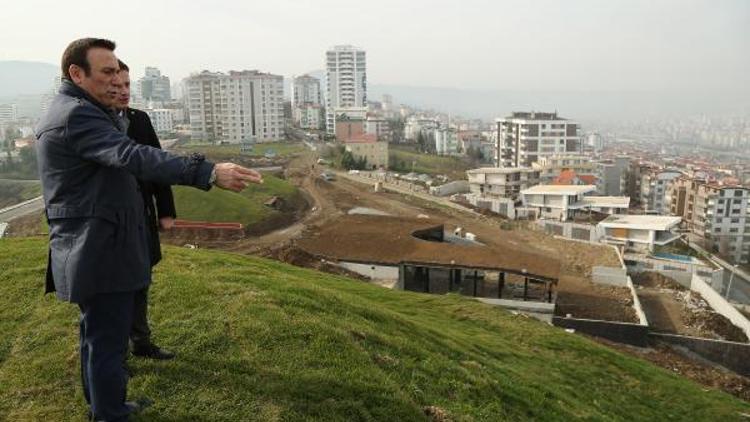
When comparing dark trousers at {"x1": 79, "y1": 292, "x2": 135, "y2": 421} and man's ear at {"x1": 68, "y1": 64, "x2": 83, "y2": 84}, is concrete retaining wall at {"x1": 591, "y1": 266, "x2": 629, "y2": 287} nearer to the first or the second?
dark trousers at {"x1": 79, "y1": 292, "x2": 135, "y2": 421}

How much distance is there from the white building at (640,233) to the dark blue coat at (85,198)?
1720 inches

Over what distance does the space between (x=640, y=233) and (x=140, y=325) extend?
43.8 metres

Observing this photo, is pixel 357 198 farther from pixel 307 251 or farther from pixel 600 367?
pixel 600 367

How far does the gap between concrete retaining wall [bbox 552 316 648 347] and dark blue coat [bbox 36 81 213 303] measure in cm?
2105

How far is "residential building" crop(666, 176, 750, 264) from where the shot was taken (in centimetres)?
5975

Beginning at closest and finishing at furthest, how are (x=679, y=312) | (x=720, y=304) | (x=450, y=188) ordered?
(x=679, y=312), (x=720, y=304), (x=450, y=188)

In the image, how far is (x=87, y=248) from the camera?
139 inches

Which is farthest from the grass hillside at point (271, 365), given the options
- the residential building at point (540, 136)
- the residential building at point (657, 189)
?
the residential building at point (540, 136)

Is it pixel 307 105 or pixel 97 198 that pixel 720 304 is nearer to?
pixel 97 198

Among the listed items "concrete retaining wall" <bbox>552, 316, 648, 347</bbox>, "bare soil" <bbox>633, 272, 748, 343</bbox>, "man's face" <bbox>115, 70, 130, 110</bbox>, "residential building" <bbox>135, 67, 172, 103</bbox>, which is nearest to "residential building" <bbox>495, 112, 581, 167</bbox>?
"bare soil" <bbox>633, 272, 748, 343</bbox>

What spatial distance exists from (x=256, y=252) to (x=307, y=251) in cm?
337

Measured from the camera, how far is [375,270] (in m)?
25.9

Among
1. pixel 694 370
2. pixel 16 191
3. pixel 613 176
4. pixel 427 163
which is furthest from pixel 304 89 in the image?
pixel 694 370

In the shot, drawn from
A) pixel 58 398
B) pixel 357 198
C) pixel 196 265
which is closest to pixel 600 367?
pixel 196 265
